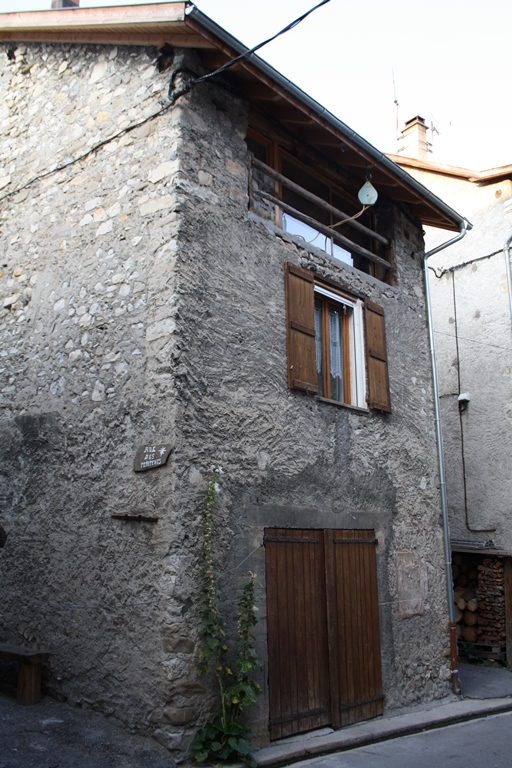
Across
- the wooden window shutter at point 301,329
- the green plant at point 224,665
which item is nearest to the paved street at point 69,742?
the green plant at point 224,665

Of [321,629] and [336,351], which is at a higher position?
[336,351]

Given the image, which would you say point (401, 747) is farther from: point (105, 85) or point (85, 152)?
point (105, 85)

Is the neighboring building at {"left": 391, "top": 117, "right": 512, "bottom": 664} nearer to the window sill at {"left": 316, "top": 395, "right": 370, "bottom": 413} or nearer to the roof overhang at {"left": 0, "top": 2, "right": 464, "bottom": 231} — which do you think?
the roof overhang at {"left": 0, "top": 2, "right": 464, "bottom": 231}

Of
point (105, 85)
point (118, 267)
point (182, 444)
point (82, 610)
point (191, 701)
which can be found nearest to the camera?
point (191, 701)

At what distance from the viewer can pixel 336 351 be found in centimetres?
689

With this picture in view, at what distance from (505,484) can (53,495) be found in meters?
6.01

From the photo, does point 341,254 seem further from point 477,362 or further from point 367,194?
point 477,362

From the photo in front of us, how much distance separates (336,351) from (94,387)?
8.15ft

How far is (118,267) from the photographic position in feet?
18.7

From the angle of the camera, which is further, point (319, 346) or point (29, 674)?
point (319, 346)

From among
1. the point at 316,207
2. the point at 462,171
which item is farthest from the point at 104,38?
the point at 462,171

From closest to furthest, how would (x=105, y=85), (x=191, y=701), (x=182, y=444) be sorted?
(x=191, y=701), (x=182, y=444), (x=105, y=85)

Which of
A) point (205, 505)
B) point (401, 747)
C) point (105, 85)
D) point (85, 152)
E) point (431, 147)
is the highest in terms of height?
point (431, 147)

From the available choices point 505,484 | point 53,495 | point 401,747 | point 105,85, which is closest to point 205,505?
point 53,495
